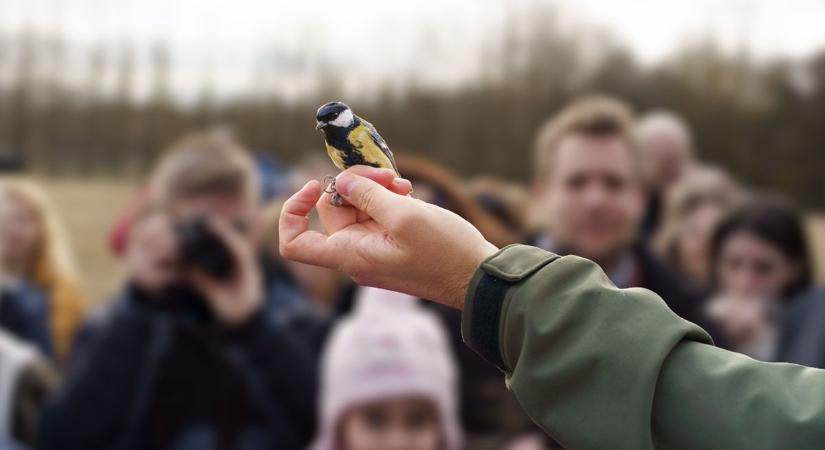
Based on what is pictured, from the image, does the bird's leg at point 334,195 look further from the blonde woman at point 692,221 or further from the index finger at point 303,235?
the blonde woman at point 692,221

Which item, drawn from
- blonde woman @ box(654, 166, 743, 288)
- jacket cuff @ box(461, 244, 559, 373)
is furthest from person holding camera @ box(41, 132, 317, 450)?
blonde woman @ box(654, 166, 743, 288)

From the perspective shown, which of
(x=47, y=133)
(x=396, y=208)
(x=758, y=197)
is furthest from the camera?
(x=47, y=133)

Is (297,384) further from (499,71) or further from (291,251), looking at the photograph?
(291,251)

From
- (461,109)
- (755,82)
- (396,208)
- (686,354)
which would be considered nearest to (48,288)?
(461,109)

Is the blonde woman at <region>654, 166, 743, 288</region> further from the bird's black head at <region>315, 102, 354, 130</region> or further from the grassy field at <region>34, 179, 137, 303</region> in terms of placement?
the grassy field at <region>34, 179, 137, 303</region>

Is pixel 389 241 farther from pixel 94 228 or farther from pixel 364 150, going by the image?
pixel 94 228

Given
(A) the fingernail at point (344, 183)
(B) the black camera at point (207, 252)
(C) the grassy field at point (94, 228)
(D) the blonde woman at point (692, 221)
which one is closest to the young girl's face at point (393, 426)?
(B) the black camera at point (207, 252)

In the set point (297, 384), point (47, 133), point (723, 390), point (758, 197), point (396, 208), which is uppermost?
point (396, 208)
